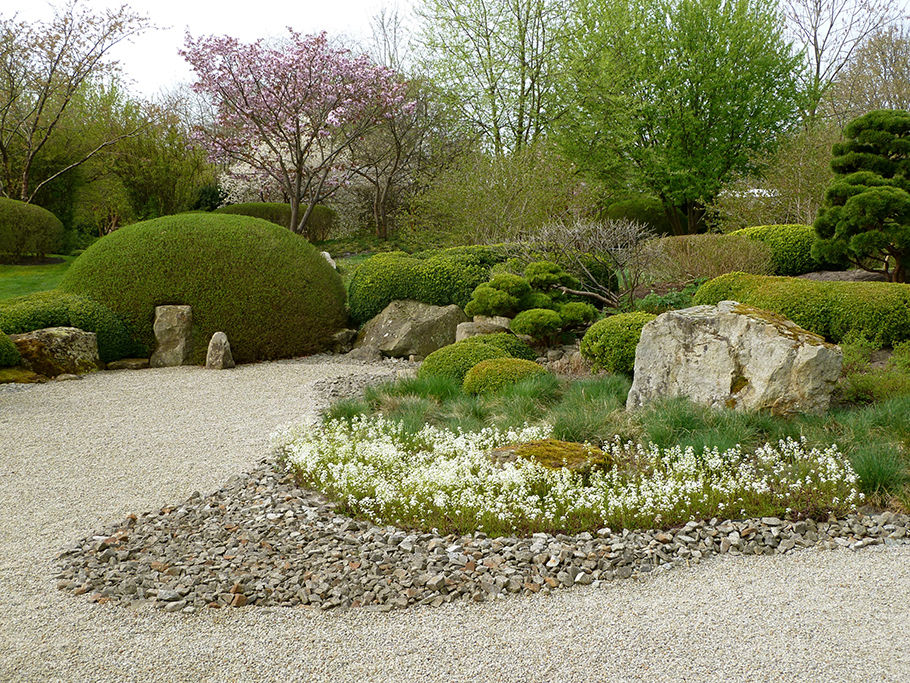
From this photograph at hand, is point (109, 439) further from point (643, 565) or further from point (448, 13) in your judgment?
point (448, 13)

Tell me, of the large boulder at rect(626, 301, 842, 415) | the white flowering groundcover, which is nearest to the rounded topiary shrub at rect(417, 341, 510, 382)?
the large boulder at rect(626, 301, 842, 415)

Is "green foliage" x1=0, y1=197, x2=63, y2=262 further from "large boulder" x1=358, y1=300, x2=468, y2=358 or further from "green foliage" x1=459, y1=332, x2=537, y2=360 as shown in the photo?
"green foliage" x1=459, y1=332, x2=537, y2=360

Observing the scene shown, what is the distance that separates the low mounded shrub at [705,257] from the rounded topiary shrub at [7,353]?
846 centimetres

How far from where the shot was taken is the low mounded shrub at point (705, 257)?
32.8ft

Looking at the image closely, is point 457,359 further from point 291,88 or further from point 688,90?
point 688,90

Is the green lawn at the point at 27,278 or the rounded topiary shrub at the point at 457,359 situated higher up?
the green lawn at the point at 27,278

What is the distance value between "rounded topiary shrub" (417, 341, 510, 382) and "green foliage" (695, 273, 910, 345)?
3018 mm

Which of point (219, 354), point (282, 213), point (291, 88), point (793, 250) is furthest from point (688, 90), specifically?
point (219, 354)

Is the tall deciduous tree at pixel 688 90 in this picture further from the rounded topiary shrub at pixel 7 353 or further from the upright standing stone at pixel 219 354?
the rounded topiary shrub at pixel 7 353

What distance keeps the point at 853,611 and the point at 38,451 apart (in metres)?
6.15

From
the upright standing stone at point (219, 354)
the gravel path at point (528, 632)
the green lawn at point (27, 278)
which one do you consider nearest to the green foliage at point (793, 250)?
the gravel path at point (528, 632)

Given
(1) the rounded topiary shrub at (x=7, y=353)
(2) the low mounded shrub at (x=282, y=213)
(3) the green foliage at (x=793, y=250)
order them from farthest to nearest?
(2) the low mounded shrub at (x=282, y=213) < (3) the green foliage at (x=793, y=250) < (1) the rounded topiary shrub at (x=7, y=353)

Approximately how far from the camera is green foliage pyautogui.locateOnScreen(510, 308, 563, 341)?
8820 mm

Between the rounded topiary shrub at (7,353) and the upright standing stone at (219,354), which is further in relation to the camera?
the upright standing stone at (219,354)
